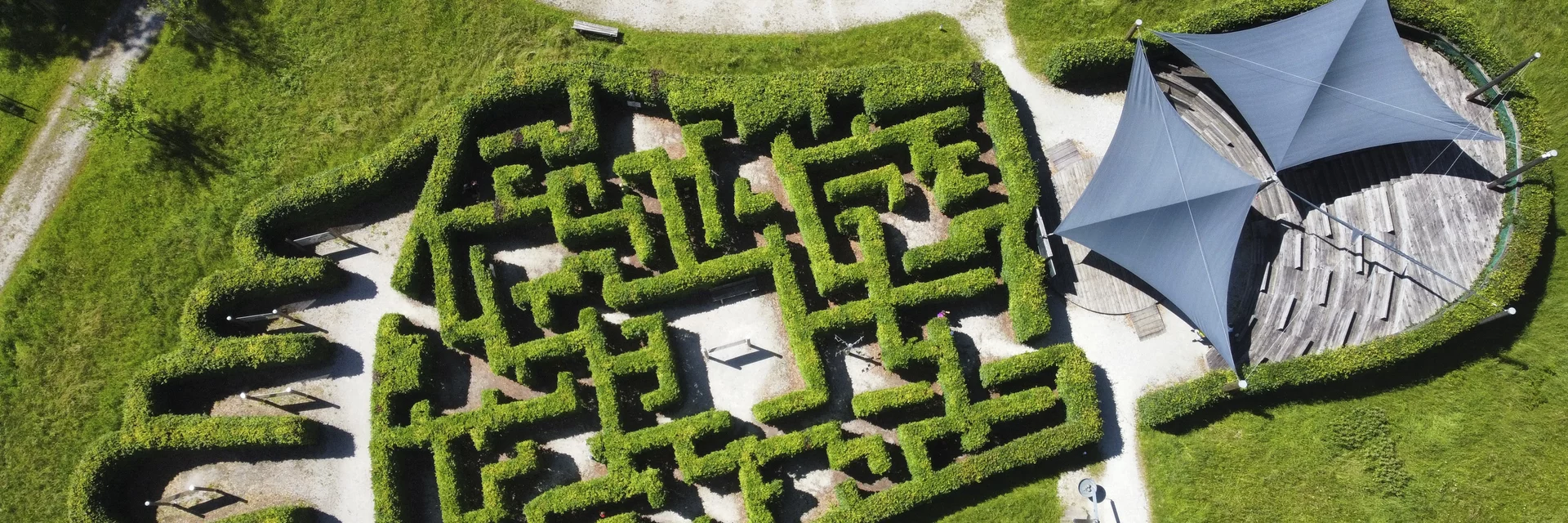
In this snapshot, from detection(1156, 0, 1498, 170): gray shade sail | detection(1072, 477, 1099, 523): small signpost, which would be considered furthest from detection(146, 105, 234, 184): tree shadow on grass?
detection(1156, 0, 1498, 170): gray shade sail

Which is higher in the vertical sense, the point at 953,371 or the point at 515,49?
the point at 515,49

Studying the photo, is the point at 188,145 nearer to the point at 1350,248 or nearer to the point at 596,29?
the point at 596,29

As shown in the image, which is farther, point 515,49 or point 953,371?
point 515,49

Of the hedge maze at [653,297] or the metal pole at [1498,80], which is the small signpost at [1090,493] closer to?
the hedge maze at [653,297]

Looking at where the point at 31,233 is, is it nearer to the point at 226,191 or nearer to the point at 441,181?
the point at 226,191

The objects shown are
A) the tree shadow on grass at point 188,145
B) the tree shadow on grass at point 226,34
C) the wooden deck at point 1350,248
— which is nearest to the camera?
the wooden deck at point 1350,248

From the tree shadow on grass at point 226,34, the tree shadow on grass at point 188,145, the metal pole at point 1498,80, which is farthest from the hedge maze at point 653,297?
the metal pole at point 1498,80

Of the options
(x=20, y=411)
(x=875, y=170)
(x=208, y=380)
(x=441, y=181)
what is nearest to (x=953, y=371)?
(x=875, y=170)
